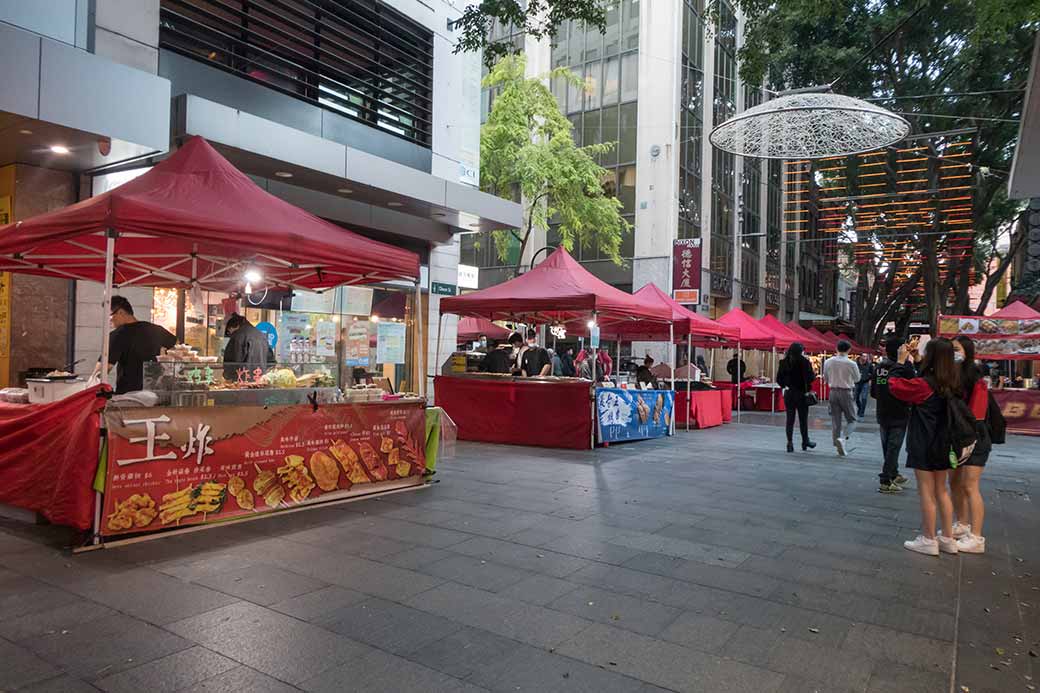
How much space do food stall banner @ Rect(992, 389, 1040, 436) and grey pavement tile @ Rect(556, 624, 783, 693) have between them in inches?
680

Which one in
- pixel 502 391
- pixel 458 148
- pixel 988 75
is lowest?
pixel 502 391

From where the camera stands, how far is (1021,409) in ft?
57.5

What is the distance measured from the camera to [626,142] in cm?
3044

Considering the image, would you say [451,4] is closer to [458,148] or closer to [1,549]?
[458,148]


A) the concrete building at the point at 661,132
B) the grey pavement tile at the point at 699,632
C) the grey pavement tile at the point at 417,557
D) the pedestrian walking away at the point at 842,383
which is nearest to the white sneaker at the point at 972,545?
the grey pavement tile at the point at 699,632

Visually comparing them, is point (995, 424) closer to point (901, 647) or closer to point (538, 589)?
point (901, 647)

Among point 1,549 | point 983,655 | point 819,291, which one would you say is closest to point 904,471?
point 983,655

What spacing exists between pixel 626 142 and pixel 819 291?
30.3 meters

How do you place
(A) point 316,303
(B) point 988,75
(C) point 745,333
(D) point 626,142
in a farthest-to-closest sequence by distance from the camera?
(D) point 626,142 → (C) point 745,333 → (B) point 988,75 → (A) point 316,303

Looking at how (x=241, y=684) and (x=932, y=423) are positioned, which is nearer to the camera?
(x=241, y=684)

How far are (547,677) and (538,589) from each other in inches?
50.8

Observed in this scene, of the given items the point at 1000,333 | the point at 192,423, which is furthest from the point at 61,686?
the point at 1000,333

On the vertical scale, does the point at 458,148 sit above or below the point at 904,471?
above

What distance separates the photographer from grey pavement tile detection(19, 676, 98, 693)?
3.16 m
